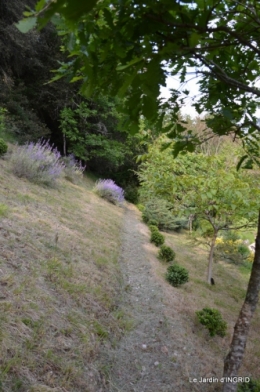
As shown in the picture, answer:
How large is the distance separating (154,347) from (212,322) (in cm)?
104

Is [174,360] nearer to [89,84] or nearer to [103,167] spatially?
[89,84]

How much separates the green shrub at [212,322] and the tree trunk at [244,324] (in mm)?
1662

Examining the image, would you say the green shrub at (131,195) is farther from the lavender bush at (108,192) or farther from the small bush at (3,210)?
the small bush at (3,210)

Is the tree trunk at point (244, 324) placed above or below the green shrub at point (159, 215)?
above

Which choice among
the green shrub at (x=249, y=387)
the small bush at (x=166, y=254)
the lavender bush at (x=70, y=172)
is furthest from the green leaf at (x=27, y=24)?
the lavender bush at (x=70, y=172)

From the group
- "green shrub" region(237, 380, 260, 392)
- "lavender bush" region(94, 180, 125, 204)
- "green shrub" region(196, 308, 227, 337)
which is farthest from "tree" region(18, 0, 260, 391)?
"lavender bush" region(94, 180, 125, 204)

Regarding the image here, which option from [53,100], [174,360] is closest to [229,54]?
[174,360]

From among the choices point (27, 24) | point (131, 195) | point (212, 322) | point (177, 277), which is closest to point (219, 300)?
point (177, 277)

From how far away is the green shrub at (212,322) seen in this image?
355cm

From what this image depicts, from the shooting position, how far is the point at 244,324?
6.11 ft

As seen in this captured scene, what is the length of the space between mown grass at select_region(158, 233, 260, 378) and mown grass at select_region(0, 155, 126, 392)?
127 centimetres

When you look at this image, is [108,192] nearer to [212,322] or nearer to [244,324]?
[212,322]

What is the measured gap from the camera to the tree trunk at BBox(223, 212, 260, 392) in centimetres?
181

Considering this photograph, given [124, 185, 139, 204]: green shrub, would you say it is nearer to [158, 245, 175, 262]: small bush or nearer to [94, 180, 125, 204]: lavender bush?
[94, 180, 125, 204]: lavender bush
